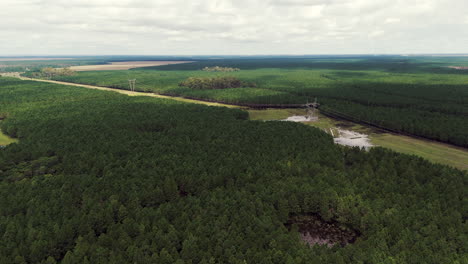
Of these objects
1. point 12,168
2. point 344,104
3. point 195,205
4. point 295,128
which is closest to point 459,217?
point 195,205

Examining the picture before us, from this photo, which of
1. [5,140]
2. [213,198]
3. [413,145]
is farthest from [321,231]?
[5,140]

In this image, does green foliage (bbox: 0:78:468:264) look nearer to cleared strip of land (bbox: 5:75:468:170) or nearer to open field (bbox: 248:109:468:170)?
open field (bbox: 248:109:468:170)

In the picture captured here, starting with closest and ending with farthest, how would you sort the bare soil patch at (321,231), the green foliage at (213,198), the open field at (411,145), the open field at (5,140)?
the green foliage at (213,198)
the bare soil patch at (321,231)
the open field at (411,145)
the open field at (5,140)

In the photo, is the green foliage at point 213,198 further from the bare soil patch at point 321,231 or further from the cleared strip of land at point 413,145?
the cleared strip of land at point 413,145

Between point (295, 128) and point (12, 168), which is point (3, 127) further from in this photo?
point (295, 128)

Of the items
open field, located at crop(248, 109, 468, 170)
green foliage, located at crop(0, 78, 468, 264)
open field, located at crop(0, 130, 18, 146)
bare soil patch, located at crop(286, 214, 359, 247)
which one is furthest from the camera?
open field, located at crop(0, 130, 18, 146)

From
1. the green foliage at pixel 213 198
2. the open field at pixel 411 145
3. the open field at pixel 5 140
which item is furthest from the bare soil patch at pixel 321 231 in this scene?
the open field at pixel 5 140

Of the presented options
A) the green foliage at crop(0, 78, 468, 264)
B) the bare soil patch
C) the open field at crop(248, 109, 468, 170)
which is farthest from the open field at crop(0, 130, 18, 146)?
the open field at crop(248, 109, 468, 170)

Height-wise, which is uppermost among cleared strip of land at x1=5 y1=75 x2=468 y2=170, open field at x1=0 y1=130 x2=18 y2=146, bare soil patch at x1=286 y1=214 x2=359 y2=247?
open field at x1=0 y1=130 x2=18 y2=146
